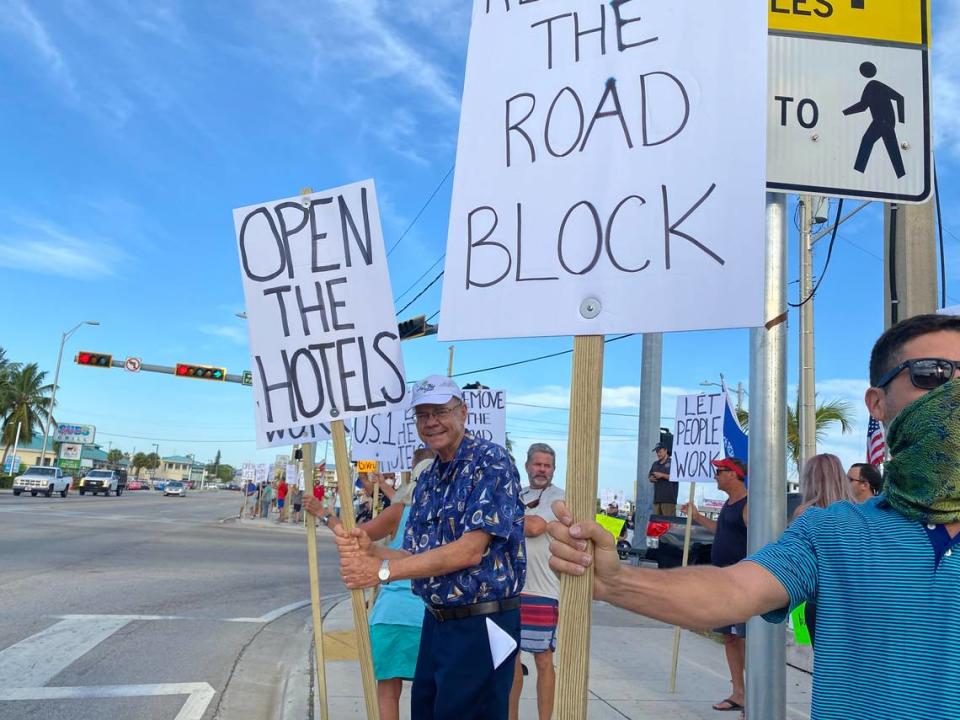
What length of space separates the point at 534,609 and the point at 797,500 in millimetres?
2990

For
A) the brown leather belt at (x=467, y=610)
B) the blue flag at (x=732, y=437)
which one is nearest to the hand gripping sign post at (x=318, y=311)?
the brown leather belt at (x=467, y=610)

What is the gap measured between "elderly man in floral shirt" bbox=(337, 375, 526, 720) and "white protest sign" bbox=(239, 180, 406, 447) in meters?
0.29

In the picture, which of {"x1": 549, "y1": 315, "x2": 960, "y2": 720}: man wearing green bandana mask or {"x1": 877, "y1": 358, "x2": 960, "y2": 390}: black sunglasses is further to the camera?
{"x1": 877, "y1": 358, "x2": 960, "y2": 390}: black sunglasses

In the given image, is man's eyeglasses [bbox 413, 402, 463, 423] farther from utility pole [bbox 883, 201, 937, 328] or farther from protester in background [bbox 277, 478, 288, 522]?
protester in background [bbox 277, 478, 288, 522]

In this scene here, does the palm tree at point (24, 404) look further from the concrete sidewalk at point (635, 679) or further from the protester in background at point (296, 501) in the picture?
the concrete sidewalk at point (635, 679)

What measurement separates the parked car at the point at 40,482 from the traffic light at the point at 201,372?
15.4m

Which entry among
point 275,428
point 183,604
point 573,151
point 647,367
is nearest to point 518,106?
A: point 573,151

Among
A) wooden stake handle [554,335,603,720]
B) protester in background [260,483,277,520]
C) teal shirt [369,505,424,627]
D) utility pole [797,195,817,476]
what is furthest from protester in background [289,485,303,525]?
wooden stake handle [554,335,603,720]

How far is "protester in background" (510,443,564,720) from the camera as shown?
496 centimetres

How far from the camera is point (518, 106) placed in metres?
2.10

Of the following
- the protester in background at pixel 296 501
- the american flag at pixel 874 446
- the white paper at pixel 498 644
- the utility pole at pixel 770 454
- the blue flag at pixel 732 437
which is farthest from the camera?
the protester in background at pixel 296 501

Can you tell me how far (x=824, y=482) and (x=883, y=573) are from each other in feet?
11.0

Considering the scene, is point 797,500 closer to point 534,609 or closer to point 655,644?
point 655,644

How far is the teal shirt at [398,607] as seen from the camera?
398 cm
